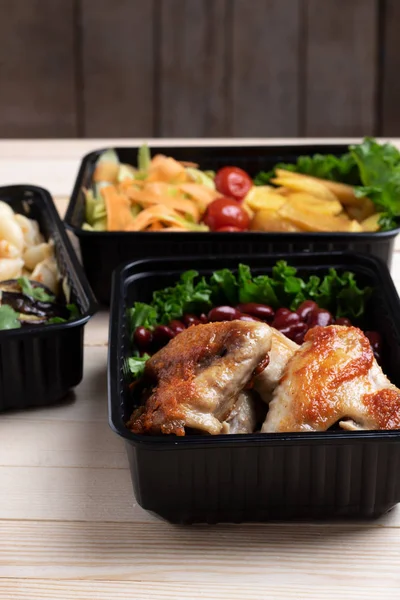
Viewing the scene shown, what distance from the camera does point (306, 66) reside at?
4281 mm

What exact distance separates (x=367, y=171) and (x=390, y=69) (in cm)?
184

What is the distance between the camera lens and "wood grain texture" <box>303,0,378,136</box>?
4.20 m

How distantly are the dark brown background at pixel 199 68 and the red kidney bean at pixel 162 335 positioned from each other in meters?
2.64

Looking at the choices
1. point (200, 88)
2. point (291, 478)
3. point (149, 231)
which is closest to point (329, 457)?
point (291, 478)

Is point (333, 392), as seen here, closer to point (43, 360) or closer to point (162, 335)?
point (162, 335)

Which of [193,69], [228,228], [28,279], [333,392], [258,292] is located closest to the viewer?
[333,392]

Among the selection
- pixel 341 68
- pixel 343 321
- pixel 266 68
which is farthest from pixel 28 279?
pixel 341 68

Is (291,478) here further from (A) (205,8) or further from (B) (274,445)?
(A) (205,8)

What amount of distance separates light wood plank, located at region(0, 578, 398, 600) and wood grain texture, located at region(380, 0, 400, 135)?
10.9 feet

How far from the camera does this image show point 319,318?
1.83m

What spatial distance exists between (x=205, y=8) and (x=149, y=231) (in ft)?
7.38

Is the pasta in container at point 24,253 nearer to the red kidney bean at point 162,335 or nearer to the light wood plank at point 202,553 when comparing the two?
the red kidney bean at point 162,335

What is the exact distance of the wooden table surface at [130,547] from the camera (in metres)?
1.37

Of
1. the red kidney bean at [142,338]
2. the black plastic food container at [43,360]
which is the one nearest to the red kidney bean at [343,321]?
the red kidney bean at [142,338]
